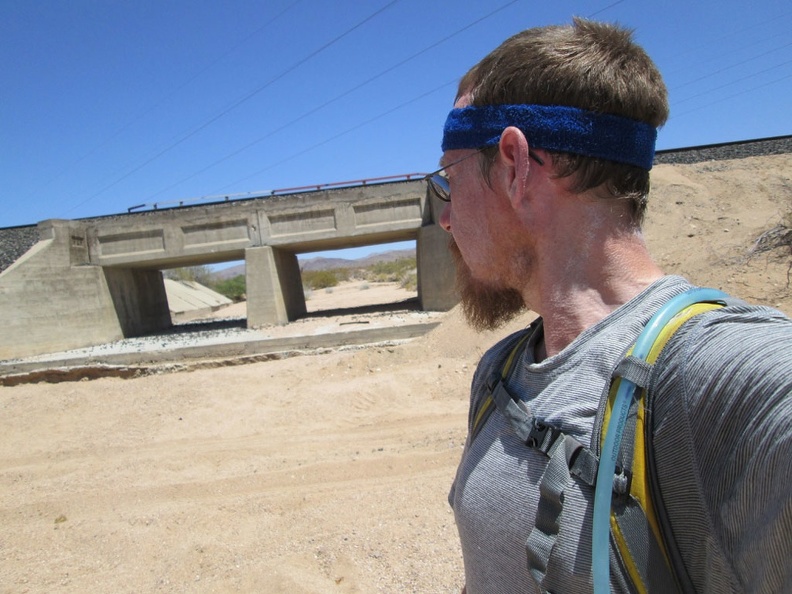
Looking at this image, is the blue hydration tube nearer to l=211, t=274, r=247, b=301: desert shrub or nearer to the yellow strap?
the yellow strap

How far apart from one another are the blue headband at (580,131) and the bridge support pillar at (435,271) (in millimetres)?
13196

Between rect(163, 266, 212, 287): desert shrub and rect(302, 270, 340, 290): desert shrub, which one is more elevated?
rect(163, 266, 212, 287): desert shrub

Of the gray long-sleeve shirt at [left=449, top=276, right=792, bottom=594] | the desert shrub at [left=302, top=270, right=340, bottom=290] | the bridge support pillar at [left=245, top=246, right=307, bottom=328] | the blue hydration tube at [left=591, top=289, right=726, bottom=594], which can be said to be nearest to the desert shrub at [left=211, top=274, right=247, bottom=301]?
the desert shrub at [left=302, top=270, right=340, bottom=290]

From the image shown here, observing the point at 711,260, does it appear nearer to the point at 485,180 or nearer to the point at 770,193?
the point at 770,193

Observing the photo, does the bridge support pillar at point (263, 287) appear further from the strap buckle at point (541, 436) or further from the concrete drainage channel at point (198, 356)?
the strap buckle at point (541, 436)

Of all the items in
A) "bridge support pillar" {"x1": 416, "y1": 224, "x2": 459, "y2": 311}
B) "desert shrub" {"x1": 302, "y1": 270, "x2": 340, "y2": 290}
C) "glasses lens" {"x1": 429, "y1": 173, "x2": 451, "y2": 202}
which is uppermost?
"glasses lens" {"x1": 429, "y1": 173, "x2": 451, "y2": 202}

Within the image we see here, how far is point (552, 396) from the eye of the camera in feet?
3.42

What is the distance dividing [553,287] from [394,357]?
30.7ft

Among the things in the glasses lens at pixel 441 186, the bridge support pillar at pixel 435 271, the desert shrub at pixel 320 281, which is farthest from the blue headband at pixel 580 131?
the desert shrub at pixel 320 281

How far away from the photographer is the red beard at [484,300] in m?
1.43

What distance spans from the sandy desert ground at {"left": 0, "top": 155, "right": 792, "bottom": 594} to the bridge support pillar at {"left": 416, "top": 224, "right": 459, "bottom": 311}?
3.55 meters

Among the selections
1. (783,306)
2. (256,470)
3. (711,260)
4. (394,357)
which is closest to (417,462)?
(256,470)

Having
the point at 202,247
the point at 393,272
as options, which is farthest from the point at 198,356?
the point at 393,272

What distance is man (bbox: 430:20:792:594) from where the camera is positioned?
2.44 ft
